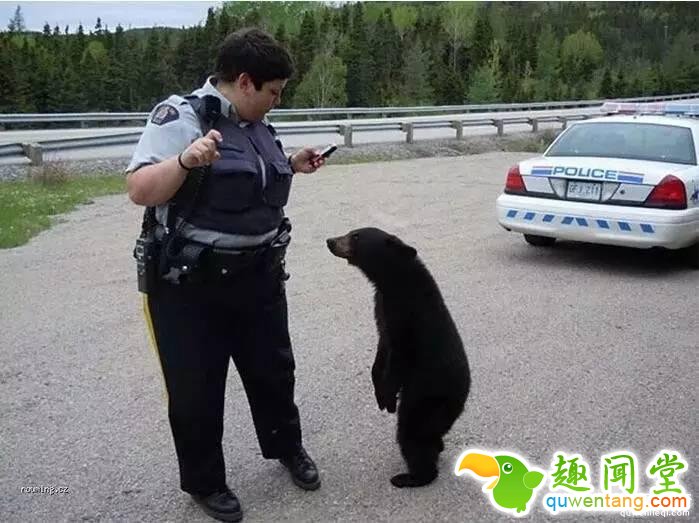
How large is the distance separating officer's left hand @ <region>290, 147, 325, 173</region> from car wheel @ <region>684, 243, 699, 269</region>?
5790mm

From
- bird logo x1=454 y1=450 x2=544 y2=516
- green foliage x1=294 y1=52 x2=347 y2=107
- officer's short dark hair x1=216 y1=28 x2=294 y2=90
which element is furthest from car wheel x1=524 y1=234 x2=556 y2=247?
green foliage x1=294 y1=52 x2=347 y2=107

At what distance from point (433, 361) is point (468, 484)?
625mm

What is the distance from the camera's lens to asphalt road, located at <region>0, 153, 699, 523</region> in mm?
3615

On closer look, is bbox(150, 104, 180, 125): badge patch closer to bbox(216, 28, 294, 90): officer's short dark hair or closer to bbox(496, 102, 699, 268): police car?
bbox(216, 28, 294, 90): officer's short dark hair

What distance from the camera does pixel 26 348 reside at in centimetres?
560

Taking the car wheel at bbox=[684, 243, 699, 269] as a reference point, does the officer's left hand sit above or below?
above

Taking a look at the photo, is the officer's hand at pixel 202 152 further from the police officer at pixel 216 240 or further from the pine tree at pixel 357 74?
the pine tree at pixel 357 74

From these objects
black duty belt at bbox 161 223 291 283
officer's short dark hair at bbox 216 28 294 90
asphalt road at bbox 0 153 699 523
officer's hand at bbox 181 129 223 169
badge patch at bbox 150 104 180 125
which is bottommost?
asphalt road at bbox 0 153 699 523

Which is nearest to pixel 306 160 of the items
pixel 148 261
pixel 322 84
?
pixel 148 261

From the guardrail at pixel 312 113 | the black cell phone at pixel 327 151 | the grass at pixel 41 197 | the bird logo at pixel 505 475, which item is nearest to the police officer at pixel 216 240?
the black cell phone at pixel 327 151

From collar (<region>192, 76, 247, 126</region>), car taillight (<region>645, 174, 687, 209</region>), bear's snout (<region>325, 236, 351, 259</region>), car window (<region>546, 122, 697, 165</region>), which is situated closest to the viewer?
collar (<region>192, 76, 247, 126</region>)

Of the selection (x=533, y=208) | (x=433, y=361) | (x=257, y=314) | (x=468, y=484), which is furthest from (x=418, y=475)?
(x=533, y=208)

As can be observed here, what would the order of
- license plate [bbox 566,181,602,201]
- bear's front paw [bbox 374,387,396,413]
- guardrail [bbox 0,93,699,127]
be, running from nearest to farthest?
bear's front paw [bbox 374,387,396,413], license plate [bbox 566,181,602,201], guardrail [bbox 0,93,699,127]

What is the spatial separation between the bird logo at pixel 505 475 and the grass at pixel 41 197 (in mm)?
7024
